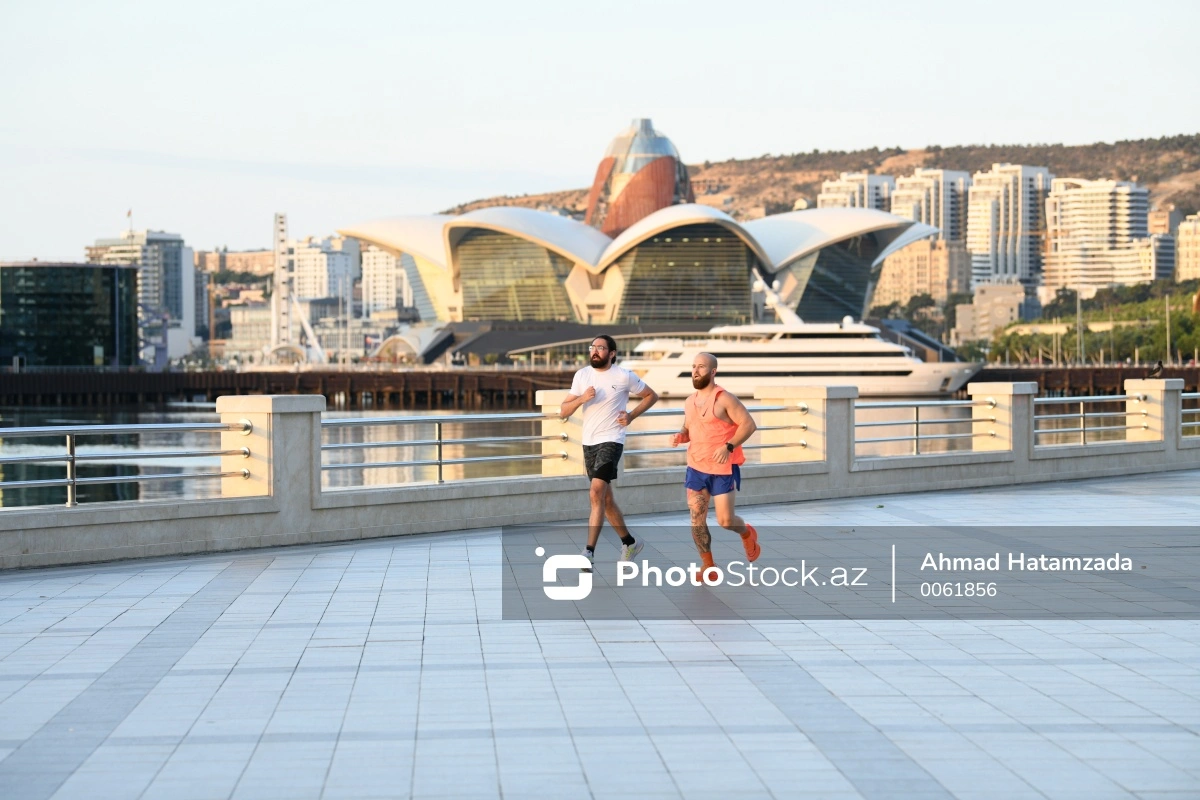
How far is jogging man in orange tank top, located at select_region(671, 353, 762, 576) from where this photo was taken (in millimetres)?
11281

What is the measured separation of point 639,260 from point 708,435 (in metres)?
123

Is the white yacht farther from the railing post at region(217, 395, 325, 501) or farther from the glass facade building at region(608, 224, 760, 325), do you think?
the railing post at region(217, 395, 325, 501)

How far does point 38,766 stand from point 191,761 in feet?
2.11

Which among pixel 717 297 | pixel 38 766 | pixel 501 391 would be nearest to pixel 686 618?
pixel 38 766

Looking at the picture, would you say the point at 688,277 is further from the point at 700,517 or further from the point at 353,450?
the point at 700,517

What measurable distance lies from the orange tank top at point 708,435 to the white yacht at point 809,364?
83285 millimetres

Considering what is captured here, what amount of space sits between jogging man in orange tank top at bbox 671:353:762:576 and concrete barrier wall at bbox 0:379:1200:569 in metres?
4.53

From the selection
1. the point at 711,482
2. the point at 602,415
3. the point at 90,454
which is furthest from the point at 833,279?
the point at 711,482

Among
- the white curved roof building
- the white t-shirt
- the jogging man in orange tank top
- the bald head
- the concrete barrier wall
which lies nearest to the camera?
the bald head

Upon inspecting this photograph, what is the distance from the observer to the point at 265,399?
14258 mm

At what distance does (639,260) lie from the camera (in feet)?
440

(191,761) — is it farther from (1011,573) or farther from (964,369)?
(964,369)

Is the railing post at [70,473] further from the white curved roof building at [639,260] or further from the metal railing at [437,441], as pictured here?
the white curved roof building at [639,260]

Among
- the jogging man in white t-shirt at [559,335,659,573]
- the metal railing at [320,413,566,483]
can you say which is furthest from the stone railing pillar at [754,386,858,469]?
the jogging man in white t-shirt at [559,335,659,573]
